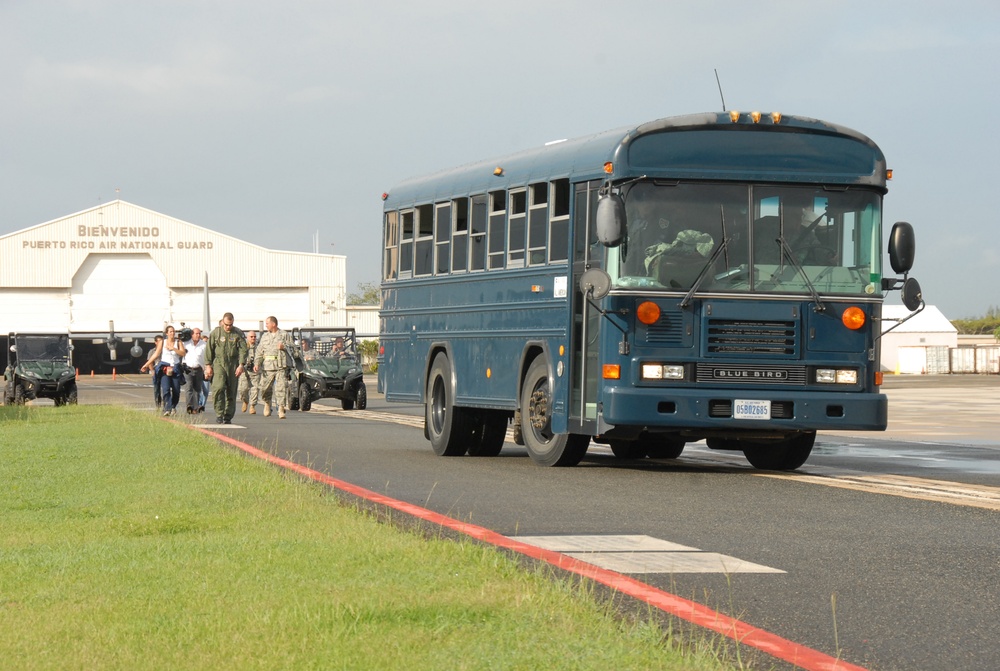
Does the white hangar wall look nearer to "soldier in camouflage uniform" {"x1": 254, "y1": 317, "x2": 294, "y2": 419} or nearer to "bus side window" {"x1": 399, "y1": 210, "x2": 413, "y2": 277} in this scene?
"soldier in camouflage uniform" {"x1": 254, "y1": 317, "x2": 294, "y2": 419}

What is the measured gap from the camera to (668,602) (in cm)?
726

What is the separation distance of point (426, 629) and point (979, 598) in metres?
3.00

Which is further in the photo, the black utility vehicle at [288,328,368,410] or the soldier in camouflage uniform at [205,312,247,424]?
the black utility vehicle at [288,328,368,410]

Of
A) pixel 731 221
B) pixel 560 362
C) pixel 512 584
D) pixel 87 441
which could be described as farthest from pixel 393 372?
pixel 512 584

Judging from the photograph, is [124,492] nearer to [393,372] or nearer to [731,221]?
[731,221]

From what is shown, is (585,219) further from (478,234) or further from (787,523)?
(787,523)

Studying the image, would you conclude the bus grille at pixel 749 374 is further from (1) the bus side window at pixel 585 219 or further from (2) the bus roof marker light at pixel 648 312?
(1) the bus side window at pixel 585 219

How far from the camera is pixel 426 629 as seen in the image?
6.13 meters

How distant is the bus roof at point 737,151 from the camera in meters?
14.8

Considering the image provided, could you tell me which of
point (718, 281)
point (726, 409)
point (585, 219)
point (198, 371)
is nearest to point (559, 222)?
point (585, 219)

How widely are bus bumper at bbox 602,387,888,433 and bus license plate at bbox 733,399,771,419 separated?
3 cm

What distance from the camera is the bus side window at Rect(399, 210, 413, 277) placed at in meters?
20.3

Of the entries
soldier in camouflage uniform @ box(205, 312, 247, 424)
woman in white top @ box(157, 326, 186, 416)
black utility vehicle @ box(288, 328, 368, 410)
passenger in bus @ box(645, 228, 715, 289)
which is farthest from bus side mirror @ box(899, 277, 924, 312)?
black utility vehicle @ box(288, 328, 368, 410)

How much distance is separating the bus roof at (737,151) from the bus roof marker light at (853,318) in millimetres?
1208
